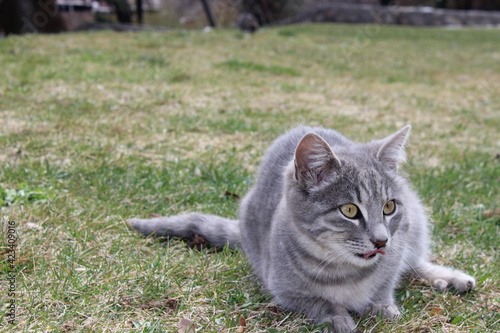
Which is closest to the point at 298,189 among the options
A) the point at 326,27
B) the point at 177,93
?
the point at 177,93

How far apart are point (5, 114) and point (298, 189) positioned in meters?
4.44

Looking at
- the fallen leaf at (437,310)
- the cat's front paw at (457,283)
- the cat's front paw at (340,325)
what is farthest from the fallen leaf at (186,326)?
the cat's front paw at (457,283)

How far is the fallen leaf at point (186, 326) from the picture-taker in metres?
2.36

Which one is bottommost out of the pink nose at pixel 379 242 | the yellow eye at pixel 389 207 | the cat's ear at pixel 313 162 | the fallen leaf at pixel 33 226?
the fallen leaf at pixel 33 226

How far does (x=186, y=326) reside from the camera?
2.40 m

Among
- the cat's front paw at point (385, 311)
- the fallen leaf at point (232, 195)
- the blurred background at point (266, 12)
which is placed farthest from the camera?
the blurred background at point (266, 12)

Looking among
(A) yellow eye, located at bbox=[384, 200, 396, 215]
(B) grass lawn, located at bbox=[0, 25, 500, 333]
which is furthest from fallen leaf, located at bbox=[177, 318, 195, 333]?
(A) yellow eye, located at bbox=[384, 200, 396, 215]

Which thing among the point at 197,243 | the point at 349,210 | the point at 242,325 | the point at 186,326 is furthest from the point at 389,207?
the point at 197,243

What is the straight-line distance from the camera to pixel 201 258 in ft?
10.2

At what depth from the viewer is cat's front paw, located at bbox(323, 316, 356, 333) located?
7.90ft

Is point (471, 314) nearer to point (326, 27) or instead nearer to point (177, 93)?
point (177, 93)

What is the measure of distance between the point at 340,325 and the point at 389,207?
2.06 ft

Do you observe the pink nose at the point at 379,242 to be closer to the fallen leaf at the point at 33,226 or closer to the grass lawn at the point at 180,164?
the grass lawn at the point at 180,164

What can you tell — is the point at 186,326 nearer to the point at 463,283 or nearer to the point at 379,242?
the point at 379,242
